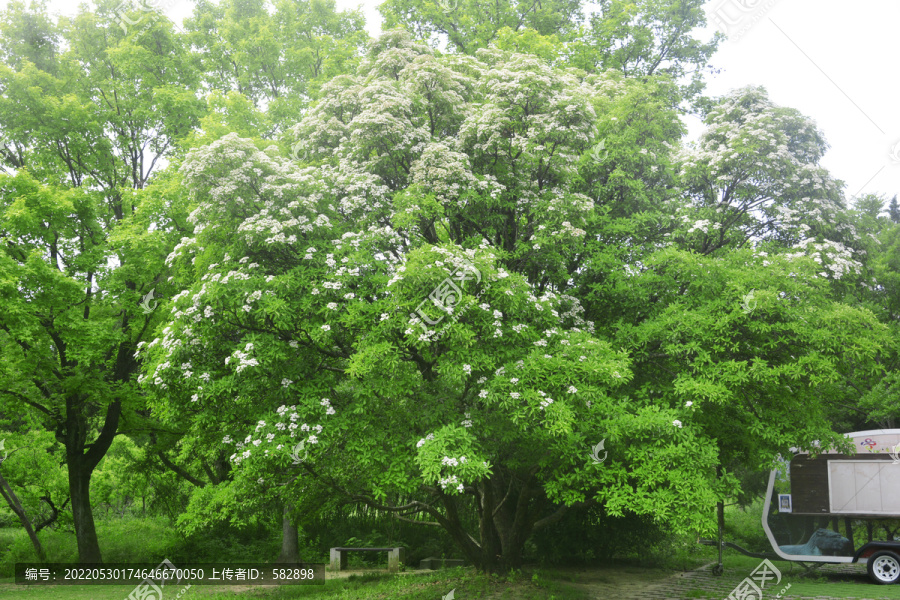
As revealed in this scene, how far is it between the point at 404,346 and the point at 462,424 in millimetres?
1440

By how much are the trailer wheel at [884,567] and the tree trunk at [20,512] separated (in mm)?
22785

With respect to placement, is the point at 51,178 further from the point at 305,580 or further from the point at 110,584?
the point at 305,580

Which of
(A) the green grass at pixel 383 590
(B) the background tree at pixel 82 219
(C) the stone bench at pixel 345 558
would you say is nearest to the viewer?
(A) the green grass at pixel 383 590

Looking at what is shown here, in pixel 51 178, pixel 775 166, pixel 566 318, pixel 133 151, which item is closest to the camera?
pixel 566 318

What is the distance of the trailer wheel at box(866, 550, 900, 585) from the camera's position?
46.2 feet

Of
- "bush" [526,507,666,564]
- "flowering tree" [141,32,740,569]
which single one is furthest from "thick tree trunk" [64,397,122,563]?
"bush" [526,507,666,564]

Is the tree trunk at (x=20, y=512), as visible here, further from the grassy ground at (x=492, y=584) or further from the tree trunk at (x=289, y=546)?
the tree trunk at (x=289, y=546)

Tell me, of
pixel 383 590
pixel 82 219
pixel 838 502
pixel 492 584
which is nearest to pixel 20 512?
pixel 82 219

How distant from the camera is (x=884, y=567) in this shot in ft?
46.9

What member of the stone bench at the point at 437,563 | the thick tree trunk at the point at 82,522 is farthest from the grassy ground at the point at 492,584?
the thick tree trunk at the point at 82,522

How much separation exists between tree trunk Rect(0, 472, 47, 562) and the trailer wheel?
22785 mm

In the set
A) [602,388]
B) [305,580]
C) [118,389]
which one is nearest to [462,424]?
[602,388]

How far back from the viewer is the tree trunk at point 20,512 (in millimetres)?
17766

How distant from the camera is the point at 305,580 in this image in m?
16.0
